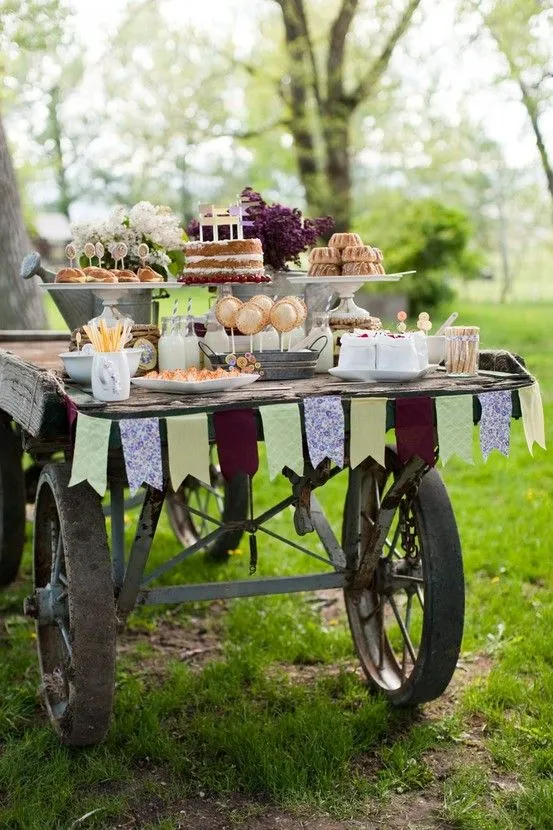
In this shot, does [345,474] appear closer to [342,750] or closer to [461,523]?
[461,523]

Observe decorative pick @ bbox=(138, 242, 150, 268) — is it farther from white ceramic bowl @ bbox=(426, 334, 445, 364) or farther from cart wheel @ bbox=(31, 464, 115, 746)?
white ceramic bowl @ bbox=(426, 334, 445, 364)

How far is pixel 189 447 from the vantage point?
2.41m

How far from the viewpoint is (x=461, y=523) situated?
209 inches

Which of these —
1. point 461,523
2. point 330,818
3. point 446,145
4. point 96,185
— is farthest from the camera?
point 96,185

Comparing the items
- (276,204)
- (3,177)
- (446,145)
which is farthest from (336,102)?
(276,204)

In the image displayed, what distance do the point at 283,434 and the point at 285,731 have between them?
3.58 feet

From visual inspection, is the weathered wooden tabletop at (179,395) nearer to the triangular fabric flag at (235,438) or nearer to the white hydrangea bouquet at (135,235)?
the triangular fabric flag at (235,438)

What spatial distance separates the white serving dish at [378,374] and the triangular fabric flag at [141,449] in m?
0.65

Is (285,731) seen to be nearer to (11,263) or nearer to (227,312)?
(227,312)

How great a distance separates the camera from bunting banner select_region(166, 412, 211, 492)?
2.40 m

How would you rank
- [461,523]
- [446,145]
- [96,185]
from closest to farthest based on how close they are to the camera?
1. [461,523]
2. [446,145]
3. [96,185]

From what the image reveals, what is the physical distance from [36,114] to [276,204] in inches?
927

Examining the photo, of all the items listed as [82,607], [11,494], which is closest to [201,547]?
[82,607]

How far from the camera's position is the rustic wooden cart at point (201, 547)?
2604 millimetres
